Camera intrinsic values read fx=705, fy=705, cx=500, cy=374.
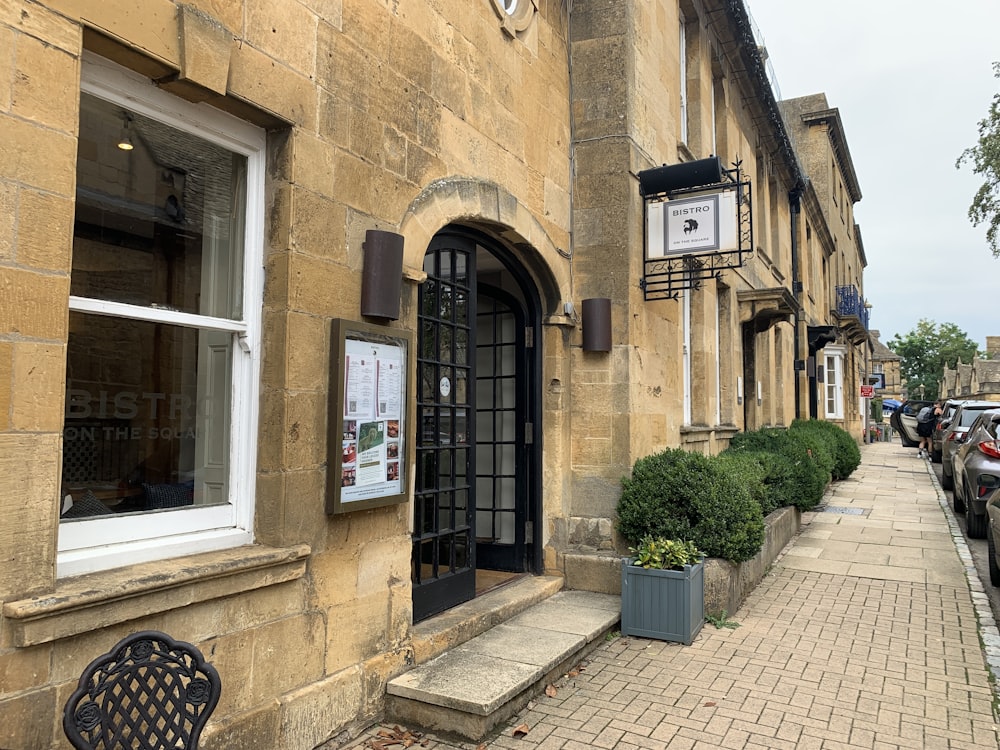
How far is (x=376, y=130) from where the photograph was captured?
13.9ft

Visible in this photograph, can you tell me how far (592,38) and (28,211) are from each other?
19.4ft

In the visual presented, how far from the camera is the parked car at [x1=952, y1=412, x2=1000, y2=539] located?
9.27 metres

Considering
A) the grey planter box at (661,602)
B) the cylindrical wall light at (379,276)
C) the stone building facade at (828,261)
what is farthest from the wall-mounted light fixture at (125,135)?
the stone building facade at (828,261)

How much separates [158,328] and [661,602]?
4145 mm

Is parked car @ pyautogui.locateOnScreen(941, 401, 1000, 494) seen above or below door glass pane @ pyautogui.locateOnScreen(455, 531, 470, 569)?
above

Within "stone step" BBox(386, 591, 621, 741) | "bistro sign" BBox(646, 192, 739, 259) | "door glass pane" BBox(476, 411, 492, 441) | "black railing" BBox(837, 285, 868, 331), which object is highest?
"black railing" BBox(837, 285, 868, 331)

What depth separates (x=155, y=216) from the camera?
133 inches

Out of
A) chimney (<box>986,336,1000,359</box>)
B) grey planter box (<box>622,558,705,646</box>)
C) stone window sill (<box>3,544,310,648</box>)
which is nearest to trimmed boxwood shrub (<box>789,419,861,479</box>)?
grey planter box (<box>622,558,705,646</box>)

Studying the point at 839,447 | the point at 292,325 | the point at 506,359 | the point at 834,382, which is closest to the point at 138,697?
the point at 292,325

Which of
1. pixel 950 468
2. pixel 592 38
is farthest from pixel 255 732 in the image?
pixel 950 468

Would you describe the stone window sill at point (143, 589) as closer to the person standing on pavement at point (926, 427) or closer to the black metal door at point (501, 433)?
the black metal door at point (501, 433)

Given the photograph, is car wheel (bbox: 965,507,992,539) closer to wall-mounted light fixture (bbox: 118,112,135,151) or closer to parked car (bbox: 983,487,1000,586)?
parked car (bbox: 983,487,1000,586)

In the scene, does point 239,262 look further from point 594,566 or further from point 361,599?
point 594,566

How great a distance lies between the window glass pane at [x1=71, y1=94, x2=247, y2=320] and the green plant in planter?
3673 mm
